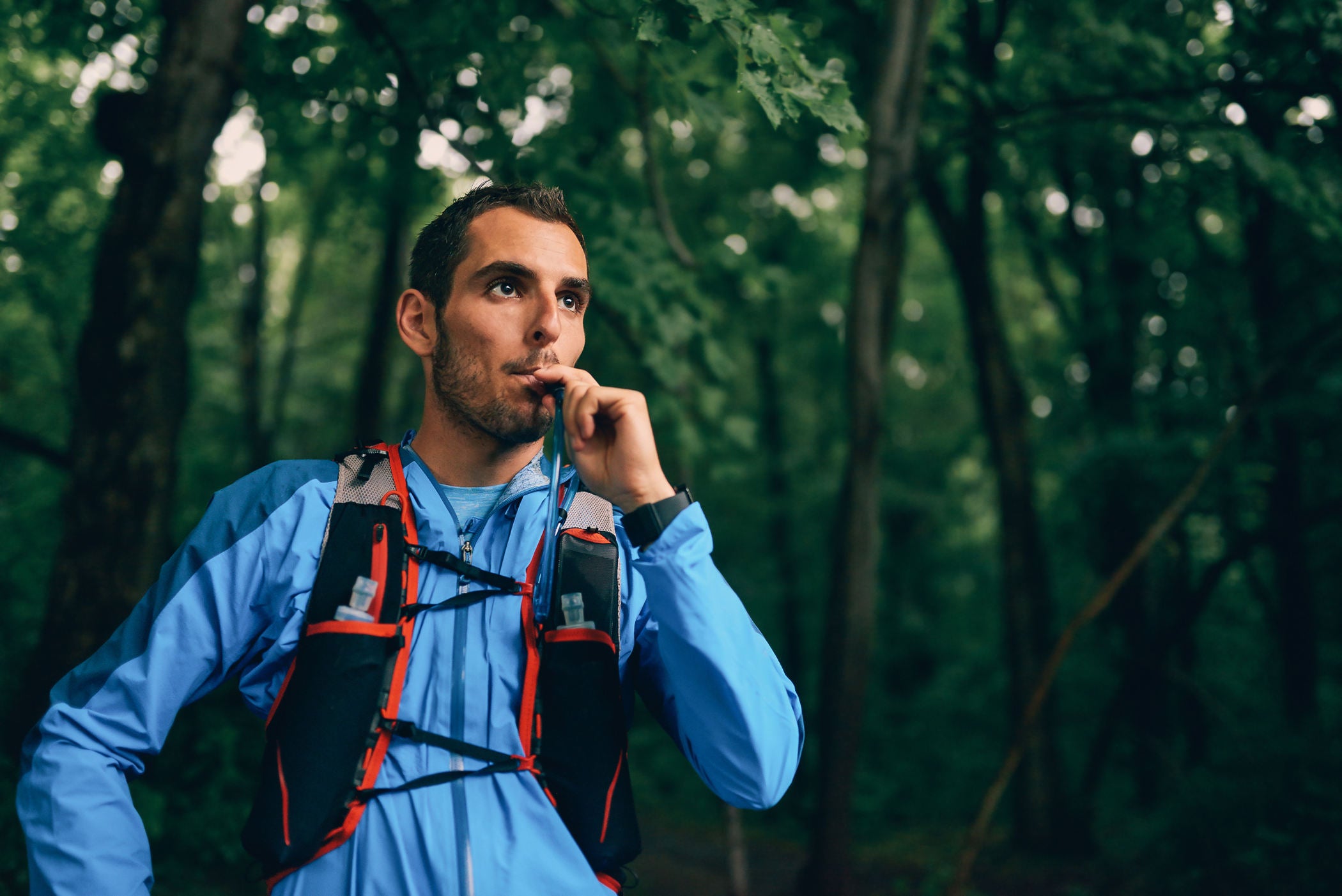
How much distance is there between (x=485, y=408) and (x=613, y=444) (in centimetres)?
34

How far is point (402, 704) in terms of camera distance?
1.68 meters

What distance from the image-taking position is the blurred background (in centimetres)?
408

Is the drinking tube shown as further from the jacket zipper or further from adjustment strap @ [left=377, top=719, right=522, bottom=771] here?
adjustment strap @ [left=377, top=719, right=522, bottom=771]

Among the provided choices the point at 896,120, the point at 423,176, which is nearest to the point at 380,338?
the point at 423,176

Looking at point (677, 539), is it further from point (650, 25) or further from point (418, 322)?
point (650, 25)

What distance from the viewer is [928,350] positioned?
13961 millimetres

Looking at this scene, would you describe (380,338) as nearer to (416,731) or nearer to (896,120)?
(896,120)

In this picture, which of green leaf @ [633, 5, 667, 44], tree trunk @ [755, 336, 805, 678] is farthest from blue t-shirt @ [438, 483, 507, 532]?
tree trunk @ [755, 336, 805, 678]

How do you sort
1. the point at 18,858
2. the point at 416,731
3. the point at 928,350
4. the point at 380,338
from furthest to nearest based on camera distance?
the point at 928,350, the point at 380,338, the point at 18,858, the point at 416,731

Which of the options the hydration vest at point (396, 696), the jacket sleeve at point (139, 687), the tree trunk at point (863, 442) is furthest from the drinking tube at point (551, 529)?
the tree trunk at point (863, 442)

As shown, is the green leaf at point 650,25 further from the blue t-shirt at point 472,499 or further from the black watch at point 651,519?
the black watch at point 651,519

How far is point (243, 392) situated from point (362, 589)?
419 inches

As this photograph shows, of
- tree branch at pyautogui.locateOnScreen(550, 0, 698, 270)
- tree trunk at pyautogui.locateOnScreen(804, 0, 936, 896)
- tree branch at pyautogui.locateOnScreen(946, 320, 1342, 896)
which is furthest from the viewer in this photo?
tree trunk at pyautogui.locateOnScreen(804, 0, 936, 896)

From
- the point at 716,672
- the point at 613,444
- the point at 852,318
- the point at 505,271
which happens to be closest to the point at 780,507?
the point at 852,318
